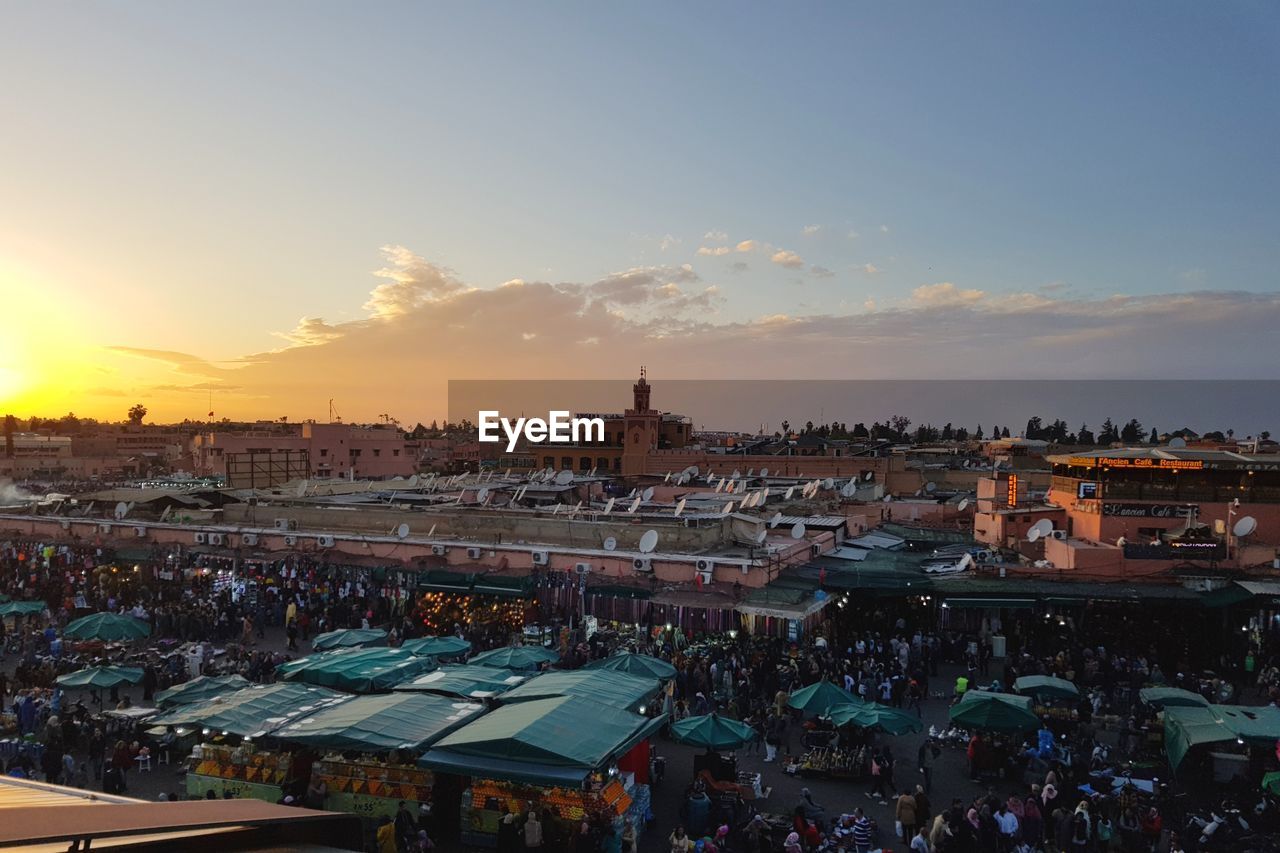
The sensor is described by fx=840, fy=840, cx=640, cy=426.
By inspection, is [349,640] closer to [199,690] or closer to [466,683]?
[199,690]

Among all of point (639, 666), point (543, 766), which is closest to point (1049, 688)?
point (639, 666)

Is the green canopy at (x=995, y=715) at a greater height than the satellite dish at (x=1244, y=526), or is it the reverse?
the satellite dish at (x=1244, y=526)

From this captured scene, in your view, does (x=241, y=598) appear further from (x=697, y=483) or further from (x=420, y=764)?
(x=697, y=483)

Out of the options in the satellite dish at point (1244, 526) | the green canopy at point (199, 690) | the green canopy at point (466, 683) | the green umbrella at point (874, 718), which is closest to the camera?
the green umbrella at point (874, 718)

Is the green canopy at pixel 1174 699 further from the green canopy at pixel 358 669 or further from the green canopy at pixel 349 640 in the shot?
the green canopy at pixel 349 640

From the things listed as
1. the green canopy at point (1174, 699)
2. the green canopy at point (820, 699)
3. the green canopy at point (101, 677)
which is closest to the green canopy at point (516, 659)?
the green canopy at point (820, 699)

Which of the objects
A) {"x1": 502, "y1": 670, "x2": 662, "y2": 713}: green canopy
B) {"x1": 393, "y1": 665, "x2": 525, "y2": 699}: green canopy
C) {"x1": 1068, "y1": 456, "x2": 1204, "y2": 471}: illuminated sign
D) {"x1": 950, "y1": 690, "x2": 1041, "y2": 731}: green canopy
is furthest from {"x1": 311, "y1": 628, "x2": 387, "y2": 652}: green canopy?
{"x1": 1068, "y1": 456, "x2": 1204, "y2": 471}: illuminated sign
